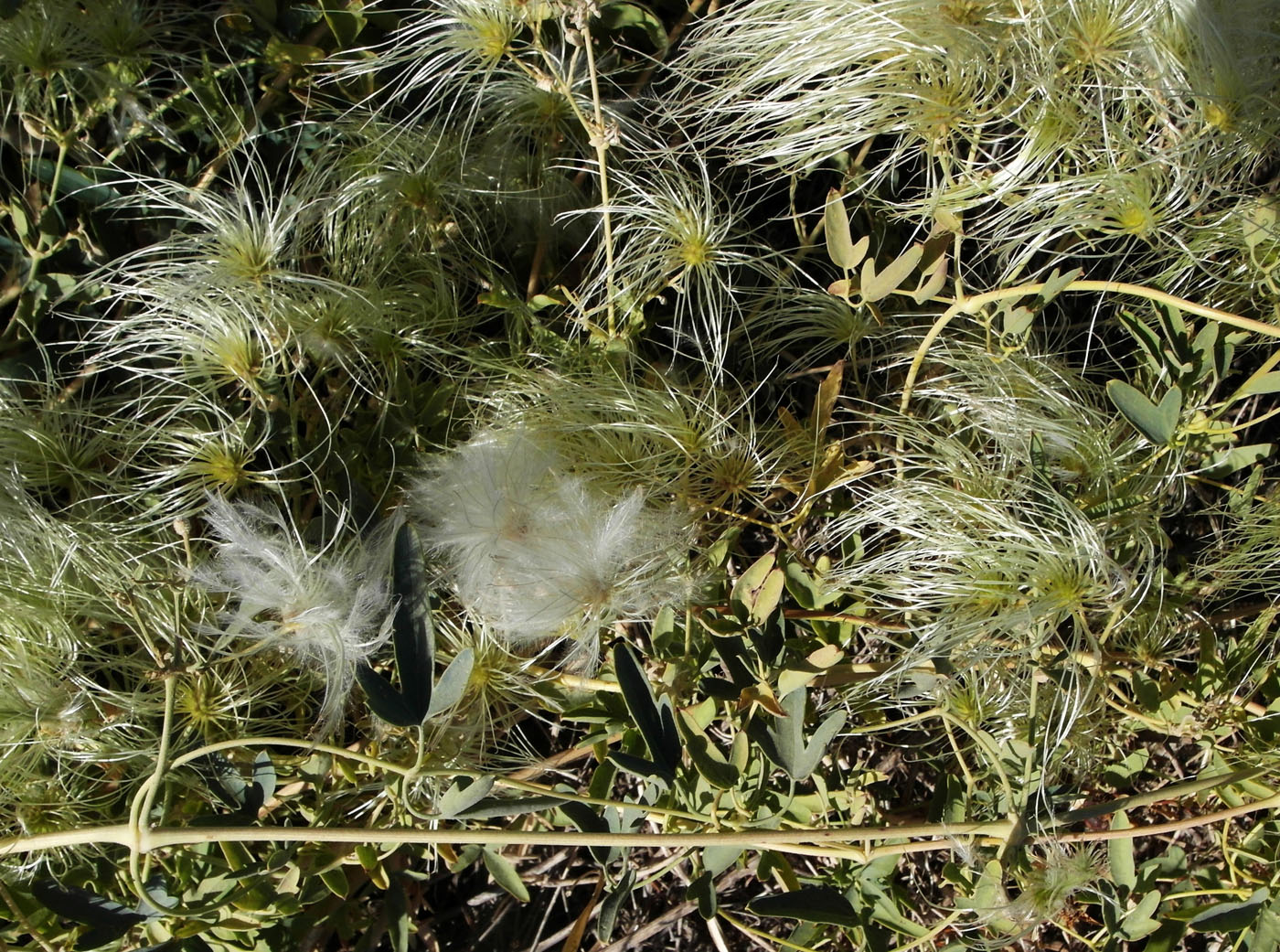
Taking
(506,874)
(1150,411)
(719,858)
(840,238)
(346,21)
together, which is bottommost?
(506,874)

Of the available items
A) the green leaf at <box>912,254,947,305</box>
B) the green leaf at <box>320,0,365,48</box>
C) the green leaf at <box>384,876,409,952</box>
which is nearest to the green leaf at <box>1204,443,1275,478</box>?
the green leaf at <box>912,254,947,305</box>

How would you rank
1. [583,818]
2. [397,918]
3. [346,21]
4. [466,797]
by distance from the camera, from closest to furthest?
[466,797], [583,818], [397,918], [346,21]

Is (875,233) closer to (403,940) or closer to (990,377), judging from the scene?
(990,377)

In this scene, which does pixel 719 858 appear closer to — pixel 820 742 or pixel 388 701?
pixel 820 742

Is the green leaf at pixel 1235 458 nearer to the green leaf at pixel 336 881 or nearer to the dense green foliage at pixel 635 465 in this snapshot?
the dense green foliage at pixel 635 465

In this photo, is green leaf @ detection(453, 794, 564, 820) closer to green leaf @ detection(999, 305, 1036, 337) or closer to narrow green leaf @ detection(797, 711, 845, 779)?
narrow green leaf @ detection(797, 711, 845, 779)

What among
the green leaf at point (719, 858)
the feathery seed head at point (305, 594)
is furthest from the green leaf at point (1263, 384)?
the feathery seed head at point (305, 594)

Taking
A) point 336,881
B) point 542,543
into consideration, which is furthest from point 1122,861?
point 336,881
